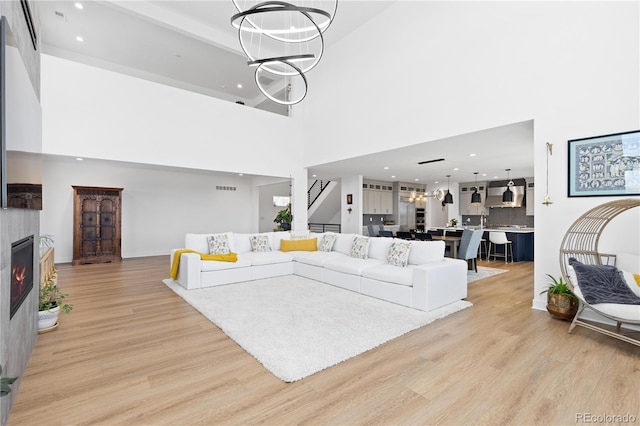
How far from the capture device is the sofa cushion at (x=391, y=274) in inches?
164

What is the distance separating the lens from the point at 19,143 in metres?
2.01

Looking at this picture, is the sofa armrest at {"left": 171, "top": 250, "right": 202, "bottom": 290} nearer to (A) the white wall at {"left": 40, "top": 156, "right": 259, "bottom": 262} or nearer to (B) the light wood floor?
(B) the light wood floor

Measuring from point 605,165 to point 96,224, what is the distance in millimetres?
9614

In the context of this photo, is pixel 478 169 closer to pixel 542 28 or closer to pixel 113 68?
pixel 542 28

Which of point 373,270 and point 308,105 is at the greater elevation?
point 308,105

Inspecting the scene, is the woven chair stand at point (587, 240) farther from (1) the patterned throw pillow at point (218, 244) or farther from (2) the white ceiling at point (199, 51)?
(1) the patterned throw pillow at point (218, 244)

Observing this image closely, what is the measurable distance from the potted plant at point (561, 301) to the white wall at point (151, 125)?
626cm

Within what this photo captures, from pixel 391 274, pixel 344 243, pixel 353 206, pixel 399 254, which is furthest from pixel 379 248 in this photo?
pixel 353 206

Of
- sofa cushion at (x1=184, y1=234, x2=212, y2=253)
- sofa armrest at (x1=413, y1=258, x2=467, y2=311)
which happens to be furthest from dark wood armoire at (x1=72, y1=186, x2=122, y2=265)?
sofa armrest at (x1=413, y1=258, x2=467, y2=311)

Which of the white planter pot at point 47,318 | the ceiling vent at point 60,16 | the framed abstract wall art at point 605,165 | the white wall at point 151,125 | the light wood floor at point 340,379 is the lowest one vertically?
the light wood floor at point 340,379

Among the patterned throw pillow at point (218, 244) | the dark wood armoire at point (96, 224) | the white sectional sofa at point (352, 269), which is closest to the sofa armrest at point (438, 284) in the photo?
the white sectional sofa at point (352, 269)

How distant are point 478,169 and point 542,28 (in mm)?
5214

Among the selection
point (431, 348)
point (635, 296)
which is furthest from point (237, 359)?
point (635, 296)

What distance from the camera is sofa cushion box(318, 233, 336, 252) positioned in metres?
6.36
